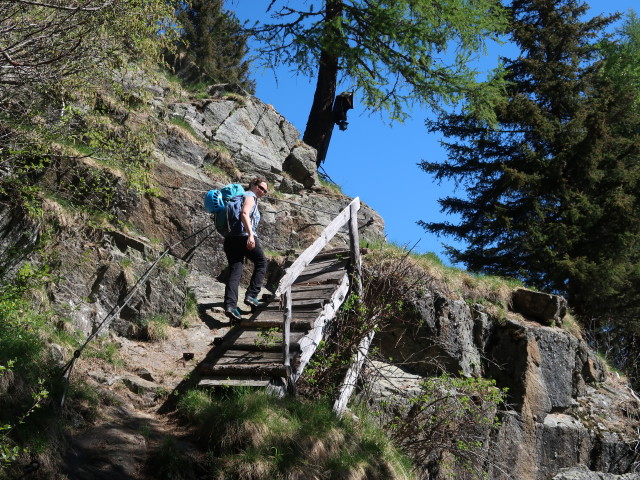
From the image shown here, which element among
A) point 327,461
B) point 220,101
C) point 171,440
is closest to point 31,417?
point 171,440

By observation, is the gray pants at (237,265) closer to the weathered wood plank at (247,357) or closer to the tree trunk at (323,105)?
the weathered wood plank at (247,357)

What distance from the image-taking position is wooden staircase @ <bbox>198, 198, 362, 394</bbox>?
22.6 feet

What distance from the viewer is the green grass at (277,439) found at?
5.87 metres

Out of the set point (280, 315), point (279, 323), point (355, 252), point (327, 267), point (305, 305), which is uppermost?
point (355, 252)

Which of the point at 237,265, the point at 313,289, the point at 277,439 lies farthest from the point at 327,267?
the point at 277,439

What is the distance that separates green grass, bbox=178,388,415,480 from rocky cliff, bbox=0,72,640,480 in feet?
2.37

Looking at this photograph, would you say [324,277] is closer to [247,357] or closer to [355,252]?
[355,252]

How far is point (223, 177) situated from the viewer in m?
12.7

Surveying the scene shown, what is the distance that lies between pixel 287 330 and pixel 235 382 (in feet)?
2.69

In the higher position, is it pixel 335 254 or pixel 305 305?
pixel 335 254

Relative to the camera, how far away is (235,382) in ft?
22.5

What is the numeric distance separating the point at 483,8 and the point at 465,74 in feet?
5.38

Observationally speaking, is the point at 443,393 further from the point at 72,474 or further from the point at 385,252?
the point at 72,474

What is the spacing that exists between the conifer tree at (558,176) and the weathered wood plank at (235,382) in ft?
28.9
